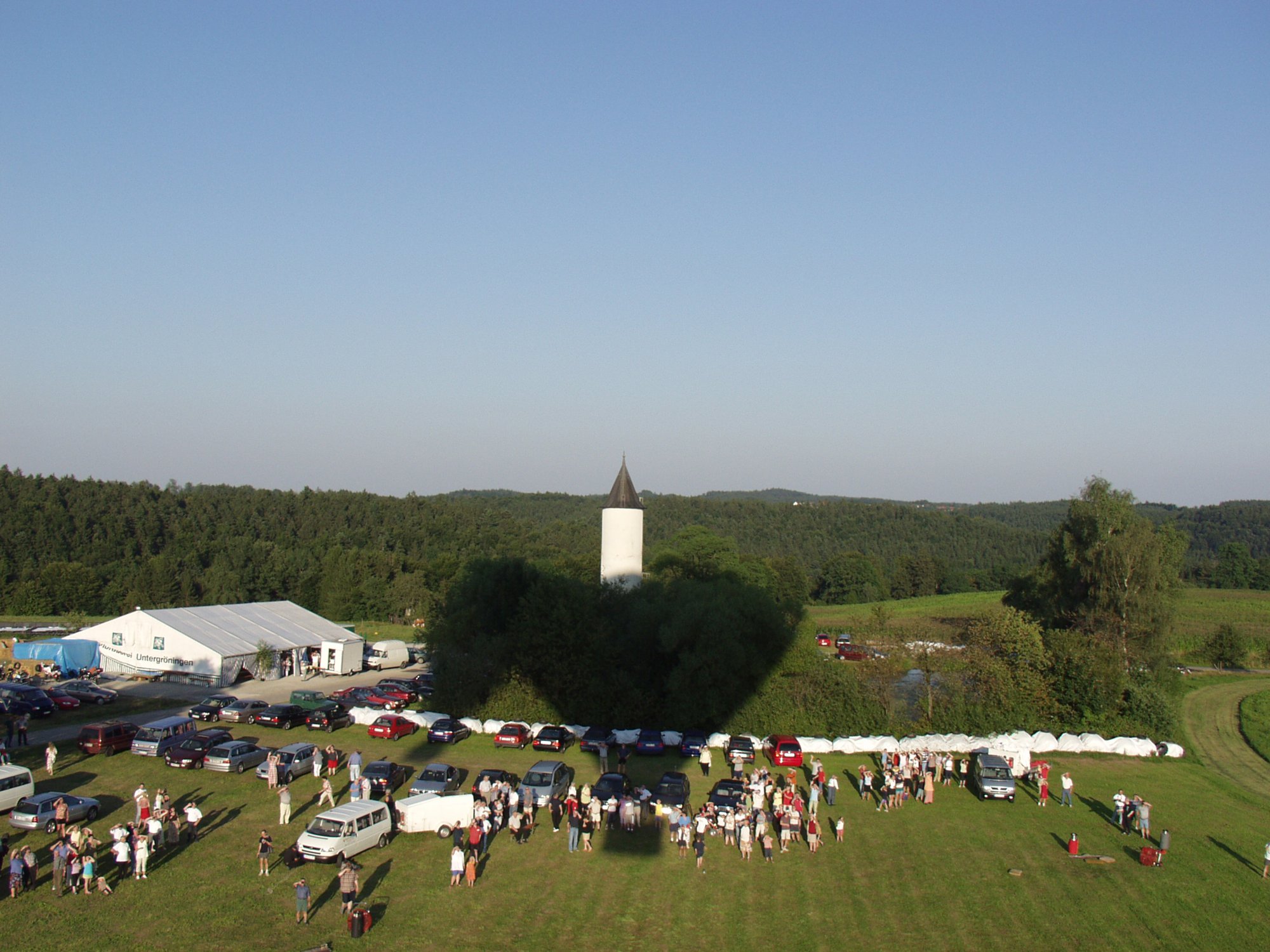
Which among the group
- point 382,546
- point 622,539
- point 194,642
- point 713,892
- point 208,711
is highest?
point 622,539

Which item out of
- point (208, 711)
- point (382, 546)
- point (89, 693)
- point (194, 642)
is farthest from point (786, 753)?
point (382, 546)

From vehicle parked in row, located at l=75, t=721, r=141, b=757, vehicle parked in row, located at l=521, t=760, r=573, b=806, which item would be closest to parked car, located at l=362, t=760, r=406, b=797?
vehicle parked in row, located at l=521, t=760, r=573, b=806

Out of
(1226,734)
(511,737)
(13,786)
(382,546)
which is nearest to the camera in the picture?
(13,786)

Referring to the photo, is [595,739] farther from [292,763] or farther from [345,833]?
[345,833]

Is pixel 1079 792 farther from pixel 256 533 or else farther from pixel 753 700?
pixel 256 533

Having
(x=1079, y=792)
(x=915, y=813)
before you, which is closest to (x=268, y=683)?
(x=915, y=813)

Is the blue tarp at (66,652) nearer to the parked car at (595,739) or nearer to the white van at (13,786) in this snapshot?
the white van at (13,786)
